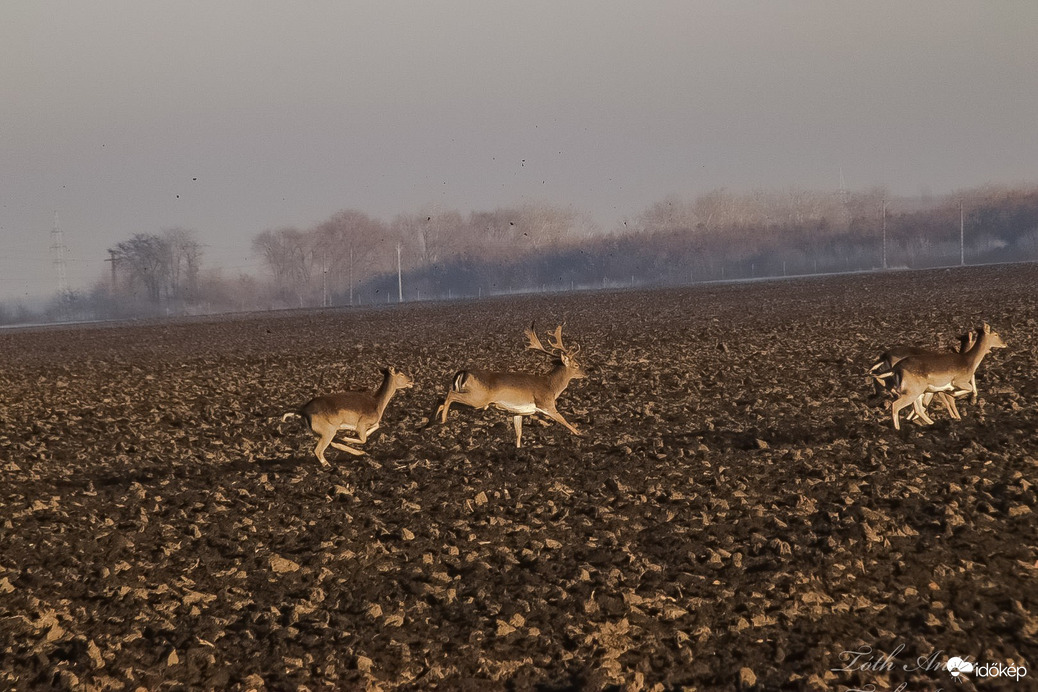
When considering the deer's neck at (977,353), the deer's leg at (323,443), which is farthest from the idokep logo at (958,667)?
the deer's leg at (323,443)

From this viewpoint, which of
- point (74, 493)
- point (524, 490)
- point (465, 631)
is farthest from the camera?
point (74, 493)

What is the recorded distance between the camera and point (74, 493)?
14422 millimetres

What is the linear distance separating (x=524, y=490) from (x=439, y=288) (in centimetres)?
17640

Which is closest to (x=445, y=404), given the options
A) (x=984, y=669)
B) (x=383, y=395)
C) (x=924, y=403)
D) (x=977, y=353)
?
(x=383, y=395)

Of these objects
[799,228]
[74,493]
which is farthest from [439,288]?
[74,493]

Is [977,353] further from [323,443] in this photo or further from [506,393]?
[323,443]

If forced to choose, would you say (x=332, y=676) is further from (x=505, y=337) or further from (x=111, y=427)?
(x=505, y=337)

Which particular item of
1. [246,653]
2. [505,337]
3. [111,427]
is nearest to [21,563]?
[246,653]

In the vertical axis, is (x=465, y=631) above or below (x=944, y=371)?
below

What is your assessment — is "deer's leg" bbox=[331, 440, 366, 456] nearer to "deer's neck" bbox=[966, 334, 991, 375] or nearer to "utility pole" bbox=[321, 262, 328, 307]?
"deer's neck" bbox=[966, 334, 991, 375]

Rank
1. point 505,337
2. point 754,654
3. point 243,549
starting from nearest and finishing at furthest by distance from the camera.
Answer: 1. point 754,654
2. point 243,549
3. point 505,337

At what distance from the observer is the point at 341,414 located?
48.0 feet

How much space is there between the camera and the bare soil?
8.23 metres

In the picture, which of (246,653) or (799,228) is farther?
(799,228)
